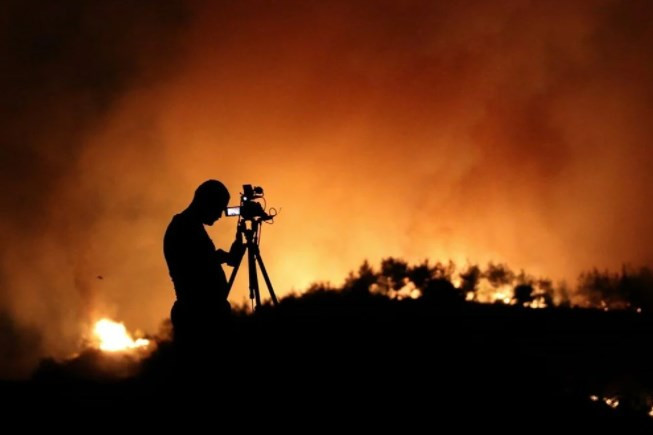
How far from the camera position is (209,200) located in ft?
18.2

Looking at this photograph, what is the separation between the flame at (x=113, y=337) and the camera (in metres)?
20.6

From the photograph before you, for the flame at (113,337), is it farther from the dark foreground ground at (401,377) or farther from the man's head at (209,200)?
the man's head at (209,200)

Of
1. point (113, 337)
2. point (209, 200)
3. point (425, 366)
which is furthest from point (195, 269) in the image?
point (113, 337)

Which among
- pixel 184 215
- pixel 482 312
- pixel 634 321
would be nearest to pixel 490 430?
pixel 184 215

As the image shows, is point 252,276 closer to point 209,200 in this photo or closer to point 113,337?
point 209,200

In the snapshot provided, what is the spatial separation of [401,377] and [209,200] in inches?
190

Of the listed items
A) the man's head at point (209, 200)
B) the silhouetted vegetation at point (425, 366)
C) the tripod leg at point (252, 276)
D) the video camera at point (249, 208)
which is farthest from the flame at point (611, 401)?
the man's head at point (209, 200)

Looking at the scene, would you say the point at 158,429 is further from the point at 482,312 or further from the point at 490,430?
the point at 482,312

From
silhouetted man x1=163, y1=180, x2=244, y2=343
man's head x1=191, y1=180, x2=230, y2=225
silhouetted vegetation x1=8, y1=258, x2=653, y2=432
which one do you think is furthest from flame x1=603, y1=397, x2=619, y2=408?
man's head x1=191, y1=180, x2=230, y2=225

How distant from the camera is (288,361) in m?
9.10

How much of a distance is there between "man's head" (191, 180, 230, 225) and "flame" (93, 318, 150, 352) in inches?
639

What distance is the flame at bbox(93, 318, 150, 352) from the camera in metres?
20.6

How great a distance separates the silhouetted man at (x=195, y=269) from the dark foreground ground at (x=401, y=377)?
8.0 inches

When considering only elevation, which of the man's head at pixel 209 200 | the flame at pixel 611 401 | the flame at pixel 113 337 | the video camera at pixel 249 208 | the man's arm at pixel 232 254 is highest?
the flame at pixel 113 337
